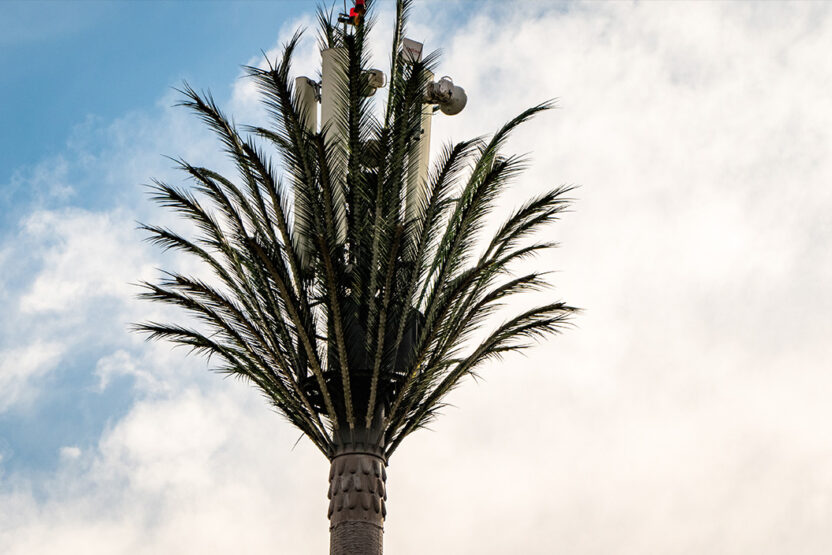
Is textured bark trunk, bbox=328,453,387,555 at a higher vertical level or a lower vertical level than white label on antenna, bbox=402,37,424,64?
lower

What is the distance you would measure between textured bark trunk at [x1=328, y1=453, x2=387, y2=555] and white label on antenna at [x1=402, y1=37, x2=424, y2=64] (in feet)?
13.9

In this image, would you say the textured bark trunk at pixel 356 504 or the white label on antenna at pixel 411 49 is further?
the white label on antenna at pixel 411 49

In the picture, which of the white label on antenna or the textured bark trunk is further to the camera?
the white label on antenna

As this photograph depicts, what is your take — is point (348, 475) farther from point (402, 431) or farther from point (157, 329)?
point (157, 329)

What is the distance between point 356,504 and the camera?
11219mm

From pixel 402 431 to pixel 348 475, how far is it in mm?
890

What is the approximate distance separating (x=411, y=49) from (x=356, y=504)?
16.0 ft

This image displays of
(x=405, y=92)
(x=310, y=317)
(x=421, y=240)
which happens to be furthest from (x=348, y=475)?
(x=405, y=92)

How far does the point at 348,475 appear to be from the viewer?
11367 millimetres

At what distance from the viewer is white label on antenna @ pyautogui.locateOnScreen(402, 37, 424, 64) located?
11784 millimetres

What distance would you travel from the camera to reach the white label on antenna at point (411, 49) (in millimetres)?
11784

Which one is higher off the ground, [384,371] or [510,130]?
[510,130]

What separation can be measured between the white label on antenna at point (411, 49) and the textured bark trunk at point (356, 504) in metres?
4.24

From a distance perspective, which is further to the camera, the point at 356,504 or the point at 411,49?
the point at 411,49
